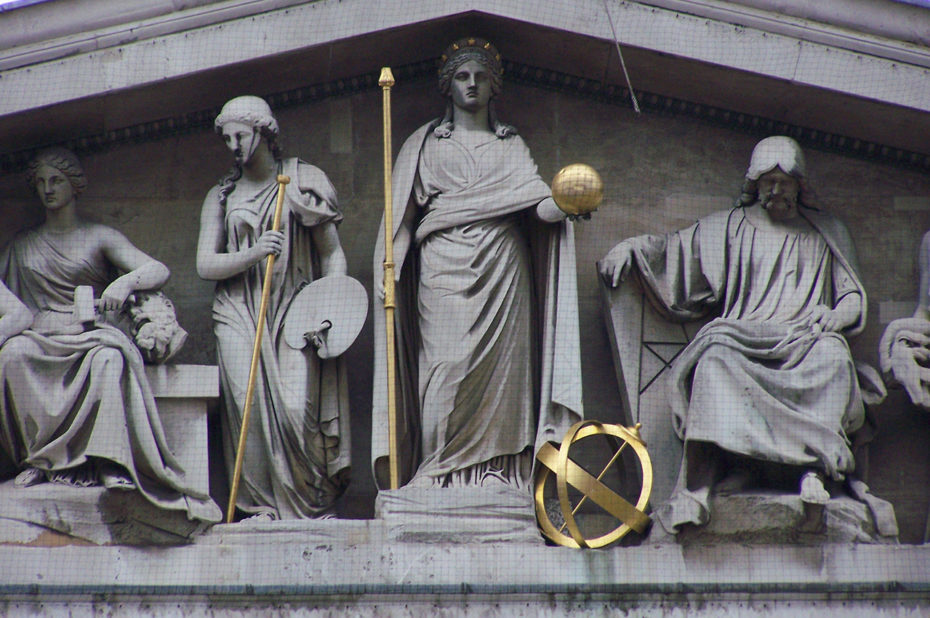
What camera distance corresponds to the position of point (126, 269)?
14.2 metres

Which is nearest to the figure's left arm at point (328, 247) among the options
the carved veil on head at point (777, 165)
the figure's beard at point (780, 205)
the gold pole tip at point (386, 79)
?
the gold pole tip at point (386, 79)

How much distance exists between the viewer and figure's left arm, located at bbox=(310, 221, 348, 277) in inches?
558

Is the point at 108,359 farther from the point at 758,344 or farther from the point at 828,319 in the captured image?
the point at 828,319

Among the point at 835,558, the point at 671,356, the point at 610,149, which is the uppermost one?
the point at 610,149

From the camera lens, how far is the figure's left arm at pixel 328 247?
14.2 m

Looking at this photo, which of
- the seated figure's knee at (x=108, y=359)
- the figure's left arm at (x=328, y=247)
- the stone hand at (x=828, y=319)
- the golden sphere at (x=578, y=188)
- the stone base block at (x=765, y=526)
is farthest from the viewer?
the figure's left arm at (x=328, y=247)

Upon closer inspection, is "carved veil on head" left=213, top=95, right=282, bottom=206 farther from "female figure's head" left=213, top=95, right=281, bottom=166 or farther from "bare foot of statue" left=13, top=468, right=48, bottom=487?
"bare foot of statue" left=13, top=468, right=48, bottom=487

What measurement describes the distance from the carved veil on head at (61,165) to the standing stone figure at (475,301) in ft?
5.93

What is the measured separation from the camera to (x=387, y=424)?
45.4ft

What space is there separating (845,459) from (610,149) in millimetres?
2630

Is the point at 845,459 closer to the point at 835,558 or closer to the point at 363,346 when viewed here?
the point at 835,558

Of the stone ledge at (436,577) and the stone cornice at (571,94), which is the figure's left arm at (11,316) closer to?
the stone cornice at (571,94)

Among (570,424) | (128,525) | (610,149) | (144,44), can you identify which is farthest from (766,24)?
(128,525)

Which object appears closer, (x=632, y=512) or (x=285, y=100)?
(x=632, y=512)
